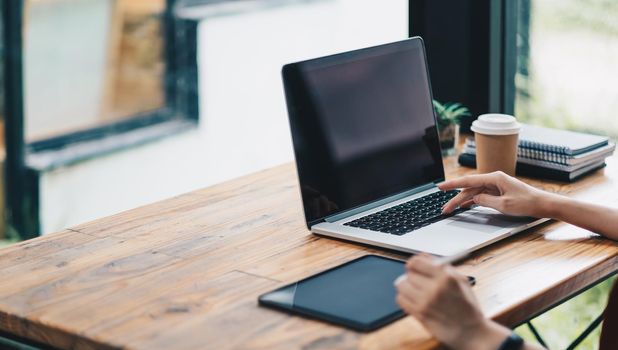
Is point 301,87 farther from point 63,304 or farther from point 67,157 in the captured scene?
point 67,157

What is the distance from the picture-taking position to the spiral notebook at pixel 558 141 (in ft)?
6.47

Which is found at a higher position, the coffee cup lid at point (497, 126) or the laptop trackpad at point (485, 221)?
the coffee cup lid at point (497, 126)

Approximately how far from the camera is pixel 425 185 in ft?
6.10

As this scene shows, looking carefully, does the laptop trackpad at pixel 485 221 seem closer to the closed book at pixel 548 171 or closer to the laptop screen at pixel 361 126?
the laptop screen at pixel 361 126

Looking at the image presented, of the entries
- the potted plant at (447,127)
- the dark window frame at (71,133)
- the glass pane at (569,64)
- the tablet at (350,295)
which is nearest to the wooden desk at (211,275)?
the tablet at (350,295)

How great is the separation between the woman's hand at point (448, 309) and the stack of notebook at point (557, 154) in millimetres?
829

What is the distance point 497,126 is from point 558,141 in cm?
20

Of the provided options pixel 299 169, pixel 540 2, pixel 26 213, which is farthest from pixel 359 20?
pixel 299 169

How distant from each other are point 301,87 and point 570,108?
1.24 metres

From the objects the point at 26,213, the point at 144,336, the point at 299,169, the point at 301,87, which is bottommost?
the point at 26,213

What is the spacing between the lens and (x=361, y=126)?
1753 millimetres

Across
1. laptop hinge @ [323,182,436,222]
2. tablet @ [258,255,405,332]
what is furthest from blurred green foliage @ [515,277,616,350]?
tablet @ [258,255,405,332]

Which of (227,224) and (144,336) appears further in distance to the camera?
(227,224)

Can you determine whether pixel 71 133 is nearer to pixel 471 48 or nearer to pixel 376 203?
pixel 471 48
